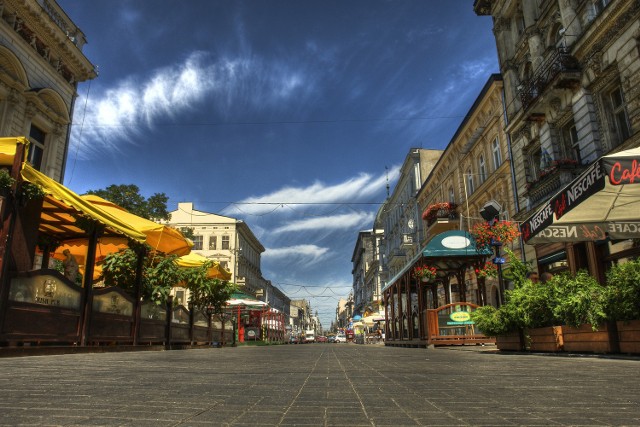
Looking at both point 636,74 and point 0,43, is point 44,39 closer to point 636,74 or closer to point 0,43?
point 0,43

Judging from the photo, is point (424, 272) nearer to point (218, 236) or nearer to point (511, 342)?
point (511, 342)

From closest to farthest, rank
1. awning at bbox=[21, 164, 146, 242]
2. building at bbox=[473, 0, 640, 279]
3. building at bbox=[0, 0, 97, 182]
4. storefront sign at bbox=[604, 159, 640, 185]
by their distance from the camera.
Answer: storefront sign at bbox=[604, 159, 640, 185]
awning at bbox=[21, 164, 146, 242]
building at bbox=[473, 0, 640, 279]
building at bbox=[0, 0, 97, 182]

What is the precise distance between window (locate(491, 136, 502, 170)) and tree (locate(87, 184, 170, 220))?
21885mm

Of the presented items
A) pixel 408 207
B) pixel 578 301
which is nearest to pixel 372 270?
pixel 408 207

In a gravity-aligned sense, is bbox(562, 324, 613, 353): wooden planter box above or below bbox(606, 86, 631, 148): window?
below

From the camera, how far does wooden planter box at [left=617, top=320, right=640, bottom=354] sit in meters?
6.62

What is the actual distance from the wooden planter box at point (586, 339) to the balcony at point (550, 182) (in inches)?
306

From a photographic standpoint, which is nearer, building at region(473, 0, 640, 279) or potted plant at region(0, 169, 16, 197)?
potted plant at region(0, 169, 16, 197)

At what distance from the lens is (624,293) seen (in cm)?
658

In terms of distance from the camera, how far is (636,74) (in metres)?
11.9

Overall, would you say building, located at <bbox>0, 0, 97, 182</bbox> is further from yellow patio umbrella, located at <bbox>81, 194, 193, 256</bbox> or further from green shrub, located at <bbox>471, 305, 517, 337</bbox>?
green shrub, located at <bbox>471, 305, 517, 337</bbox>

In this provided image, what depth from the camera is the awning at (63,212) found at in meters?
→ 7.73

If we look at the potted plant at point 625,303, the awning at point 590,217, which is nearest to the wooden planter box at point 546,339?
the potted plant at point 625,303

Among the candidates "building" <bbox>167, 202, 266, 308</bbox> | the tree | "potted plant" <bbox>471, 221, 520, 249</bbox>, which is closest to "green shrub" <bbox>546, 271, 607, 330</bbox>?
"potted plant" <bbox>471, 221, 520, 249</bbox>
